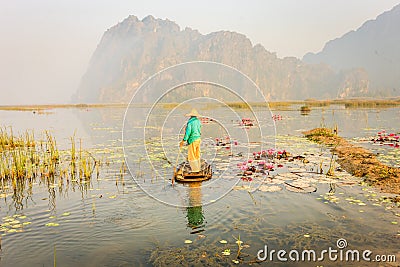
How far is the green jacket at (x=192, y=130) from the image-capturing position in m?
12.5

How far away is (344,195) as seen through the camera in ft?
36.2

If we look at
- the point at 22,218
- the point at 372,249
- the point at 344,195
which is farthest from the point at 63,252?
the point at 344,195

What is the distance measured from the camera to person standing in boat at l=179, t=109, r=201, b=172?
40.9 feet

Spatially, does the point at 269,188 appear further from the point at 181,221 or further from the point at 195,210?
the point at 181,221

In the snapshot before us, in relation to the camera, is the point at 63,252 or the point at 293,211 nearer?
the point at 63,252

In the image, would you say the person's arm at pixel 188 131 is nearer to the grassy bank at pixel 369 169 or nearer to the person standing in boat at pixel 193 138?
the person standing in boat at pixel 193 138

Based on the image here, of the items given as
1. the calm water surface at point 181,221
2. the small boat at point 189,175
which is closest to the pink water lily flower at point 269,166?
the calm water surface at point 181,221

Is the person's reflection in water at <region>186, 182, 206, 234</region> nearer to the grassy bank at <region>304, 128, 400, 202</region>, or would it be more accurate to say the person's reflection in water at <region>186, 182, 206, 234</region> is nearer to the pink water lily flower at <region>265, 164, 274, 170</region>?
the pink water lily flower at <region>265, 164, 274, 170</region>

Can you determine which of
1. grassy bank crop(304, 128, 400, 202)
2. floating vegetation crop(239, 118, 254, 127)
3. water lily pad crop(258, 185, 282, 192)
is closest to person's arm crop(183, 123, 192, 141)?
water lily pad crop(258, 185, 282, 192)

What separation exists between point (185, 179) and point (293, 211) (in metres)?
4.87

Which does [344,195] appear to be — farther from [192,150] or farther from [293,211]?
[192,150]

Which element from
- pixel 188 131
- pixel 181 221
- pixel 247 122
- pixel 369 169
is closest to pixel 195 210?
pixel 181 221

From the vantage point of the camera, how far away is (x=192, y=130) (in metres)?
12.6

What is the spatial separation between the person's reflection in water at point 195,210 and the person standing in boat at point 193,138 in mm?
924
